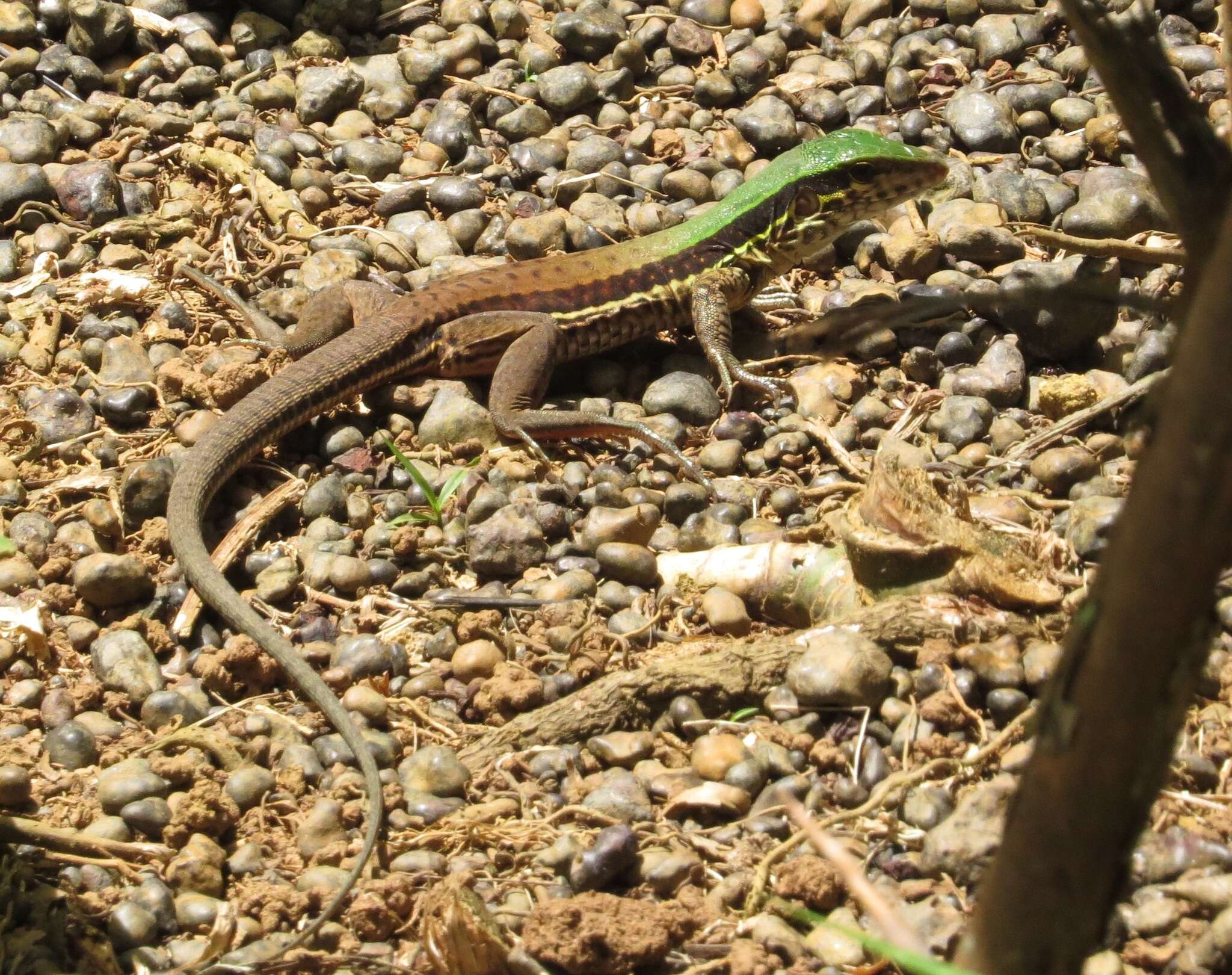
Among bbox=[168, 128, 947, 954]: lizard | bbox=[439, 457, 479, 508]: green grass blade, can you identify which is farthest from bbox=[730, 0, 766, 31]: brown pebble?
bbox=[439, 457, 479, 508]: green grass blade

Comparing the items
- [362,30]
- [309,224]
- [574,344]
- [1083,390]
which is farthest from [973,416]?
[362,30]

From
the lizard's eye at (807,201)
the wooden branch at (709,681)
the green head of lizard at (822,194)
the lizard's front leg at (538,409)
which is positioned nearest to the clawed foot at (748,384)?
the lizard's front leg at (538,409)

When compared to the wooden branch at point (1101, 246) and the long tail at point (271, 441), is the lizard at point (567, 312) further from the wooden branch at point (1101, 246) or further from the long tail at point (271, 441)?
the wooden branch at point (1101, 246)

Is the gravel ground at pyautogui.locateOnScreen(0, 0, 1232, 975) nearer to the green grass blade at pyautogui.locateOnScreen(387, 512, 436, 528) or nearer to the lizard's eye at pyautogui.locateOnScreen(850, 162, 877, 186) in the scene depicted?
the green grass blade at pyautogui.locateOnScreen(387, 512, 436, 528)

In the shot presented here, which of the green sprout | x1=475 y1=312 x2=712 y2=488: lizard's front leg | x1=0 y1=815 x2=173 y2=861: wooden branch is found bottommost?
x1=0 y1=815 x2=173 y2=861: wooden branch

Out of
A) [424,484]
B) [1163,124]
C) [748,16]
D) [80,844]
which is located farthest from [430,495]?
[748,16]

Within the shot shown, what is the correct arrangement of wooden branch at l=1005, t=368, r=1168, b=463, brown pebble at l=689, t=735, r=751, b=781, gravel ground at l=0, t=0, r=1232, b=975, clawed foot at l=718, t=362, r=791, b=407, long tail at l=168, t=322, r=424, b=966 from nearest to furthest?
gravel ground at l=0, t=0, r=1232, b=975
brown pebble at l=689, t=735, r=751, b=781
long tail at l=168, t=322, r=424, b=966
wooden branch at l=1005, t=368, r=1168, b=463
clawed foot at l=718, t=362, r=791, b=407

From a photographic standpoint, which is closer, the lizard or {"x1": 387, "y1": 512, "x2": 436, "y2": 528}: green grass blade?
{"x1": 387, "y1": 512, "x2": 436, "y2": 528}: green grass blade
